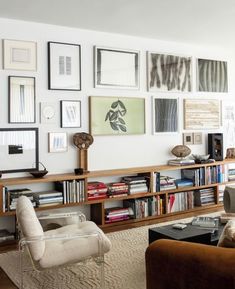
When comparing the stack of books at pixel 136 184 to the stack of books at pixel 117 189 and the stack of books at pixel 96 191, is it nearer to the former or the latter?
the stack of books at pixel 117 189

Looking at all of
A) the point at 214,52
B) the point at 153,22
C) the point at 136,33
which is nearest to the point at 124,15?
the point at 153,22

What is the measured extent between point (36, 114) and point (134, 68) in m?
1.68

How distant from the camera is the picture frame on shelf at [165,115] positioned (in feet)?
18.8

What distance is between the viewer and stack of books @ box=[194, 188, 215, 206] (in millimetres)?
5859

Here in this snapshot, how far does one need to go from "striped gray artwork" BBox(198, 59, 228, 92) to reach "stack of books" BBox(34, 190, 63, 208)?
311 cm

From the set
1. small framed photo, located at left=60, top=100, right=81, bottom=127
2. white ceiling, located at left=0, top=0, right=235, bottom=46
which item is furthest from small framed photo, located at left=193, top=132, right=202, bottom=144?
small framed photo, located at left=60, top=100, right=81, bottom=127

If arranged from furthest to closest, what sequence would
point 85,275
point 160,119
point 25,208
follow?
1. point 160,119
2. point 85,275
3. point 25,208

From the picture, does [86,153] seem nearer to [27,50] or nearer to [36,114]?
[36,114]

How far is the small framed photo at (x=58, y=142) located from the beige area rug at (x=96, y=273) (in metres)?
1.44

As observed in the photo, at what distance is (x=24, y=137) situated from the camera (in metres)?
4.63

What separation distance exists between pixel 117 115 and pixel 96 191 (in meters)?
1.18

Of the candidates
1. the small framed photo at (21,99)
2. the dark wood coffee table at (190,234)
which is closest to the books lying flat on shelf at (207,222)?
the dark wood coffee table at (190,234)

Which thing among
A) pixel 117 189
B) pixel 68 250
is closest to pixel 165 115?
pixel 117 189

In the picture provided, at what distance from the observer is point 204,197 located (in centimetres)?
589
